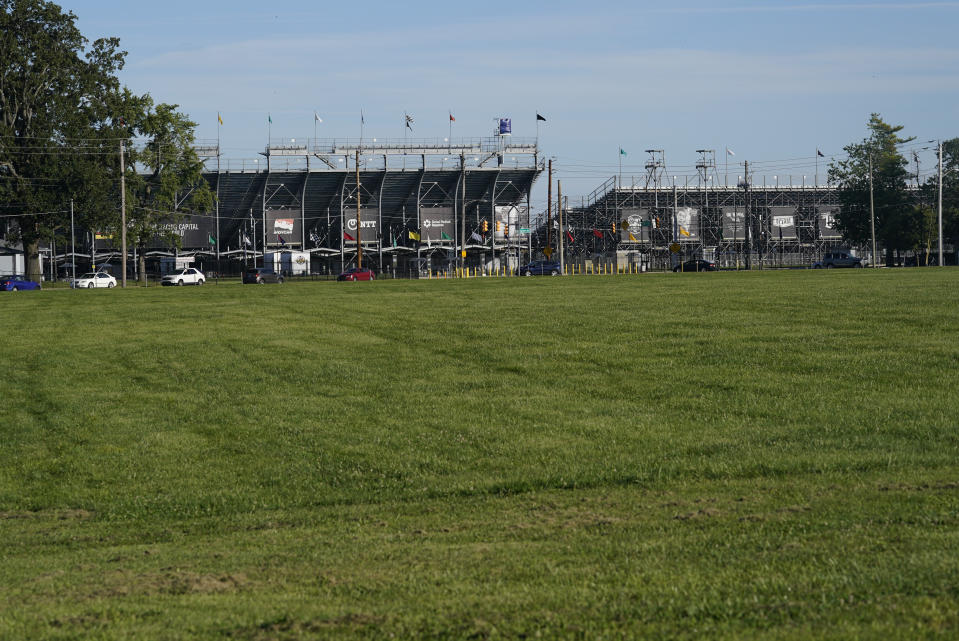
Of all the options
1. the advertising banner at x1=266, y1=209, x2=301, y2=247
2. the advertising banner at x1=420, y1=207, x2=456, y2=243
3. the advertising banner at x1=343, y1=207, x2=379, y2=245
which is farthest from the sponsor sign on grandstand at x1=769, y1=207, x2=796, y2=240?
the advertising banner at x1=266, y1=209, x2=301, y2=247

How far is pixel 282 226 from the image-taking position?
361ft

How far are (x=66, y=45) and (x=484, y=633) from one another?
79.1 meters

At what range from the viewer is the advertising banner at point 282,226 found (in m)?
110

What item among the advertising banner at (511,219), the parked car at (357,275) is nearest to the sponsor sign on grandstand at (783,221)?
the advertising banner at (511,219)

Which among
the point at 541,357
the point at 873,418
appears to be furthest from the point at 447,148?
the point at 873,418

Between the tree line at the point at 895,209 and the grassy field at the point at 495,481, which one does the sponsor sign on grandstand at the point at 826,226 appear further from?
the grassy field at the point at 495,481

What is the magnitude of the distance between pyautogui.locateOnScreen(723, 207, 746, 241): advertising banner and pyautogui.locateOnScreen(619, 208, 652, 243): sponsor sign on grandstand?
990cm

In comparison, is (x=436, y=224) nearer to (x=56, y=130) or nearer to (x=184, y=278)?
(x=184, y=278)

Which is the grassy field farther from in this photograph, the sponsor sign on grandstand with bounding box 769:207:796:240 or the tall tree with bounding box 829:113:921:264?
the sponsor sign on grandstand with bounding box 769:207:796:240

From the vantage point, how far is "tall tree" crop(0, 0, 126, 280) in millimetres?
73312

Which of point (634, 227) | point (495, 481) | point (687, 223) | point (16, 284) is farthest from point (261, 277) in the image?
point (495, 481)

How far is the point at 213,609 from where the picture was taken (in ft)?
21.1

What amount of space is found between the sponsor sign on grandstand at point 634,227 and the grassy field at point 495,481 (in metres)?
95.3

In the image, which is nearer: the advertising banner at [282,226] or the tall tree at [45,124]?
the tall tree at [45,124]
